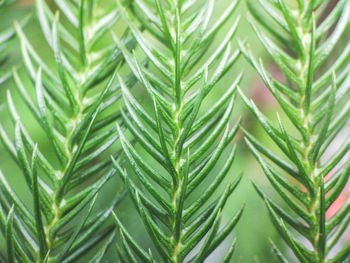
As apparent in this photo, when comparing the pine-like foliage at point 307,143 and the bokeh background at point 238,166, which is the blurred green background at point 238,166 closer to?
the bokeh background at point 238,166

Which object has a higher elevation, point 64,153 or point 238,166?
point 64,153

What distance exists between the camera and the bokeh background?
1.56 feet

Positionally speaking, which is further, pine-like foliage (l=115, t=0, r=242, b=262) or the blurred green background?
the blurred green background

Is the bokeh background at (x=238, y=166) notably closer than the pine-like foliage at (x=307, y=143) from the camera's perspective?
No

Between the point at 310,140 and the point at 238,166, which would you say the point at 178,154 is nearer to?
the point at 310,140

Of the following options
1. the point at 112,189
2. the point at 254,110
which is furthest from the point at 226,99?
the point at 112,189

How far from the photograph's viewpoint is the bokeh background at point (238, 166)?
1.56 feet

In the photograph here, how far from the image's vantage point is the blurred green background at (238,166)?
0.48 m

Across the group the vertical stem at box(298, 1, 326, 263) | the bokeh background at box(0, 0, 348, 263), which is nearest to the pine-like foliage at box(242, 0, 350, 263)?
the vertical stem at box(298, 1, 326, 263)

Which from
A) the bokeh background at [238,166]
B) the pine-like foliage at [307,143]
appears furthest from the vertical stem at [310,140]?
the bokeh background at [238,166]

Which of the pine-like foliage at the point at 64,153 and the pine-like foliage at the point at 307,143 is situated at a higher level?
the pine-like foliage at the point at 64,153

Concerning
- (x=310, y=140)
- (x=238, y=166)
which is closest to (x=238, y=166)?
(x=238, y=166)

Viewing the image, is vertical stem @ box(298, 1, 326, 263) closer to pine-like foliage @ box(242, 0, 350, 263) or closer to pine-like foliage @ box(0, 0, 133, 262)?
pine-like foliage @ box(242, 0, 350, 263)

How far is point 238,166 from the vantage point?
515 mm
